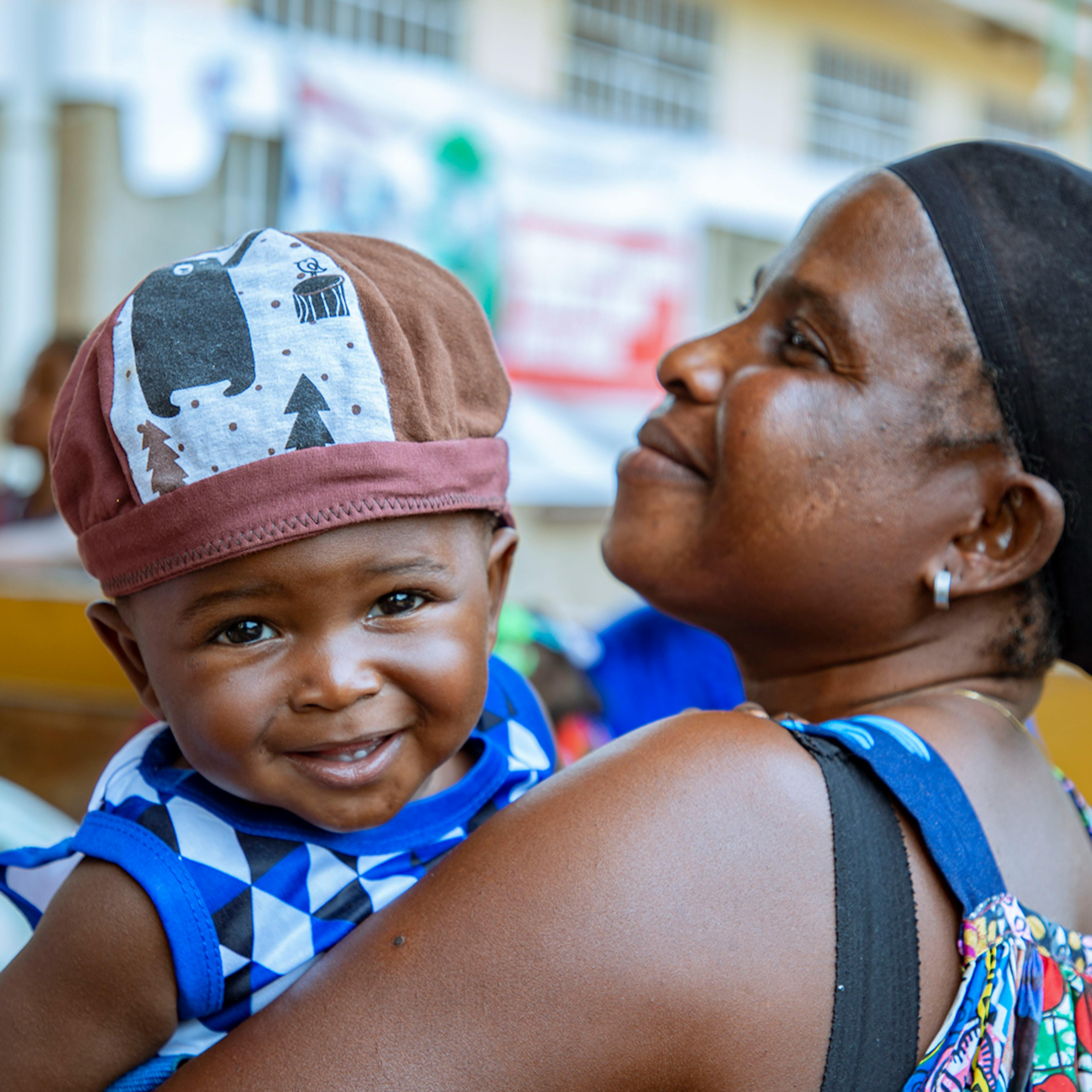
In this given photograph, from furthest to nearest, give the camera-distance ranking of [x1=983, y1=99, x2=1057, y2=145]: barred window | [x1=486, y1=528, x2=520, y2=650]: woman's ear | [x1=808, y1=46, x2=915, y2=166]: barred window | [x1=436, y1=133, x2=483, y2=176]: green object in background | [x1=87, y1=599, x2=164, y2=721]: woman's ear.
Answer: [x1=983, y1=99, x2=1057, y2=145]: barred window, [x1=808, y1=46, x2=915, y2=166]: barred window, [x1=436, y1=133, x2=483, y2=176]: green object in background, [x1=486, y1=528, x2=520, y2=650]: woman's ear, [x1=87, y1=599, x2=164, y2=721]: woman's ear

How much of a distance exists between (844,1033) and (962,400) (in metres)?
0.87

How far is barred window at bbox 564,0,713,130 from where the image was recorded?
11.4 m

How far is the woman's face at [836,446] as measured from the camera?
1710 millimetres

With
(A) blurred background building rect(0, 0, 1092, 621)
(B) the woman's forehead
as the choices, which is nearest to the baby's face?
(B) the woman's forehead

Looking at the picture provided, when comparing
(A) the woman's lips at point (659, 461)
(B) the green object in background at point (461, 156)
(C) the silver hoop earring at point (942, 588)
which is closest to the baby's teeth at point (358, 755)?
(A) the woman's lips at point (659, 461)

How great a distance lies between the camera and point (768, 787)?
1385mm

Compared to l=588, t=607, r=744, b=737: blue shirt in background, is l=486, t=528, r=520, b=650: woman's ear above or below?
above

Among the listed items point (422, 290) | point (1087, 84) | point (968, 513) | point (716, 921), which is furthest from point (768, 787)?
point (1087, 84)

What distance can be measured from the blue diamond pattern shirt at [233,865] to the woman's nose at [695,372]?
70 centimetres

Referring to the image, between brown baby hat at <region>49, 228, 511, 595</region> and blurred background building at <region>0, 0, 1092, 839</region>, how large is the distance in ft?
9.35

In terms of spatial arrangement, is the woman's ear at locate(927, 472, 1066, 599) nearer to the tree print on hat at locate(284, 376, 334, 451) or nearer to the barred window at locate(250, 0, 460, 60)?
the tree print on hat at locate(284, 376, 334, 451)

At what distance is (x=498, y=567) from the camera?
1660mm

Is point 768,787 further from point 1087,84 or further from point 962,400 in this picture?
point 1087,84

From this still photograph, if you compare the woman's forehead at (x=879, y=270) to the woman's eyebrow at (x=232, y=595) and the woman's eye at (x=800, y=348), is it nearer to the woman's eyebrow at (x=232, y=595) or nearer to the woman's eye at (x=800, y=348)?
the woman's eye at (x=800, y=348)
